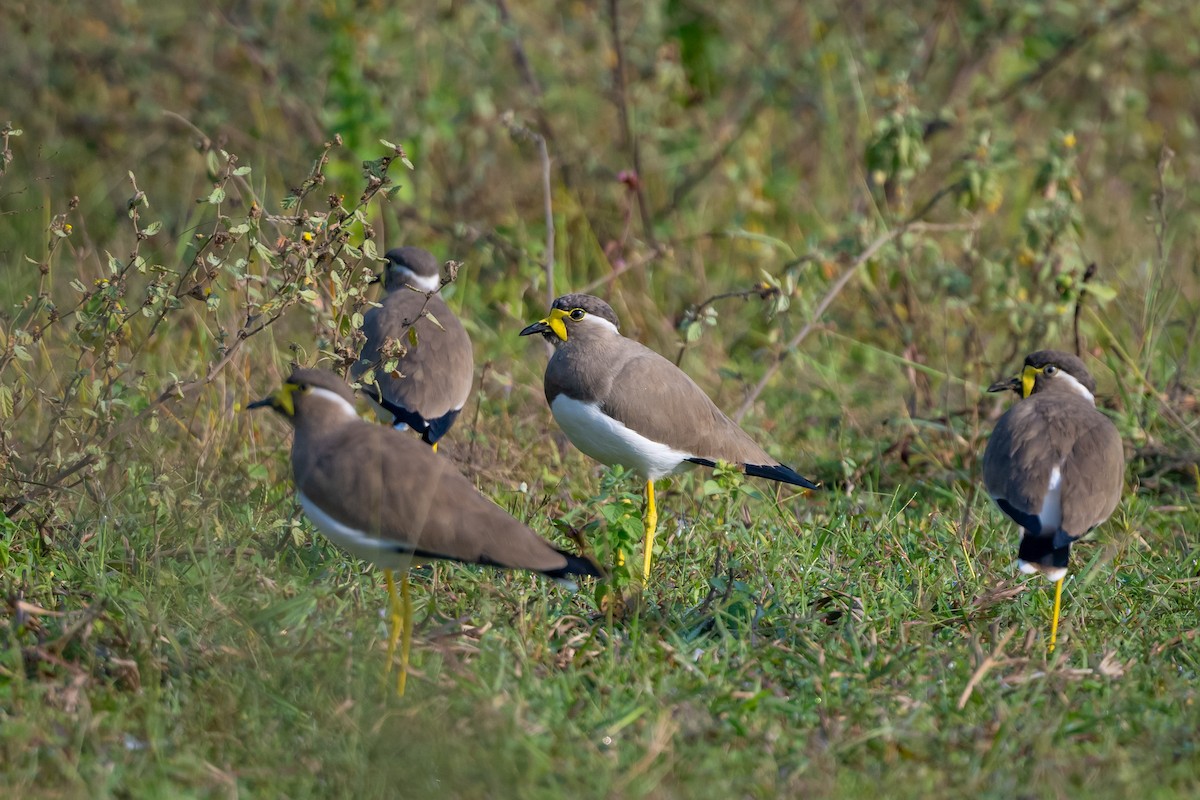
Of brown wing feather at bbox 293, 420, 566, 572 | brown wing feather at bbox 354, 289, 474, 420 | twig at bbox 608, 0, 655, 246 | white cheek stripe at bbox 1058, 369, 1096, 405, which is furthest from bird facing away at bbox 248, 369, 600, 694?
twig at bbox 608, 0, 655, 246

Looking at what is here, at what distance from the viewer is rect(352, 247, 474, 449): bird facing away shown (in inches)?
237

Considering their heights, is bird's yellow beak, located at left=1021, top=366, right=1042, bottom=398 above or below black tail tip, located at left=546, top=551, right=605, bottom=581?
below

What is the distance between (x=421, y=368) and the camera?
20.0ft

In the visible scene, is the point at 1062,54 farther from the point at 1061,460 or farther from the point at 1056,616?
the point at 1056,616

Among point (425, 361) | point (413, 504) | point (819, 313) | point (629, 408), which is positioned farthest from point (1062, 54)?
point (413, 504)

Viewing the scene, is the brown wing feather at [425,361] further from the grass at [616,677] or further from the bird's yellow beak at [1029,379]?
the bird's yellow beak at [1029,379]

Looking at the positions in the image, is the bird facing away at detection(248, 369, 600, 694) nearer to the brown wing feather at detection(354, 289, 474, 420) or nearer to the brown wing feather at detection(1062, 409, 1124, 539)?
the brown wing feather at detection(354, 289, 474, 420)

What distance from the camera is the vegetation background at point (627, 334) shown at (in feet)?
13.1

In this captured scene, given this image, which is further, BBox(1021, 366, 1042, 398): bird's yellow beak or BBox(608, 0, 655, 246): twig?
BBox(608, 0, 655, 246): twig

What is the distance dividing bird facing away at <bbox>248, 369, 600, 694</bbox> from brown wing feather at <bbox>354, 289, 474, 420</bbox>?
146cm

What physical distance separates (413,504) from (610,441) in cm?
146

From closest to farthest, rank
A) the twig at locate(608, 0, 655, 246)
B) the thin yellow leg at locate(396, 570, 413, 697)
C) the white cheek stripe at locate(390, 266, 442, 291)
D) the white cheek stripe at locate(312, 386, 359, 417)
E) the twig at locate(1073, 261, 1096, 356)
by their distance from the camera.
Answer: the thin yellow leg at locate(396, 570, 413, 697)
the white cheek stripe at locate(312, 386, 359, 417)
the twig at locate(1073, 261, 1096, 356)
the white cheek stripe at locate(390, 266, 442, 291)
the twig at locate(608, 0, 655, 246)

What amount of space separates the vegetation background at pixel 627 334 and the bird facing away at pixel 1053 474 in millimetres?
298

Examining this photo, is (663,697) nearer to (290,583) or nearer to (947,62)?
(290,583)
